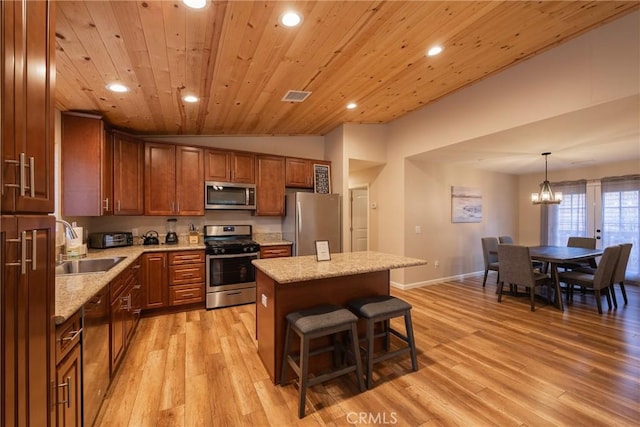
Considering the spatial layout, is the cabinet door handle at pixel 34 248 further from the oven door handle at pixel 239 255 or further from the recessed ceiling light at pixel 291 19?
the oven door handle at pixel 239 255

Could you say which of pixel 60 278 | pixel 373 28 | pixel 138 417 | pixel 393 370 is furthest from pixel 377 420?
pixel 373 28

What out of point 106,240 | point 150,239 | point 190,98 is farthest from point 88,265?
point 190,98

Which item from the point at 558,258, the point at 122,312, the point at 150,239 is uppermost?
the point at 150,239

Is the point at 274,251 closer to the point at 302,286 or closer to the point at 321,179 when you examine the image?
the point at 321,179

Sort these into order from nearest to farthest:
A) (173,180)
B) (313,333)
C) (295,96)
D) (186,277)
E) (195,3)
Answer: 1. (195,3)
2. (313,333)
3. (295,96)
4. (186,277)
5. (173,180)

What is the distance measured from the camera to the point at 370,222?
5.65 metres

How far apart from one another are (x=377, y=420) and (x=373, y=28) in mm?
2774

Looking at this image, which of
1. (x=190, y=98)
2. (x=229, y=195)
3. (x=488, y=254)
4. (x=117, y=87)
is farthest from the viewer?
(x=488, y=254)

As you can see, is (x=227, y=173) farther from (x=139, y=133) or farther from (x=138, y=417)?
(x=138, y=417)

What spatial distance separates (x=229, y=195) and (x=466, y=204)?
15.1 feet

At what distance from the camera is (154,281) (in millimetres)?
3510

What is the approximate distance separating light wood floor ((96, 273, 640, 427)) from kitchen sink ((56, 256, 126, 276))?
2.80 feet

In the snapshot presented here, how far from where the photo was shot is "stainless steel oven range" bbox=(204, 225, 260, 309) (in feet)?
12.5

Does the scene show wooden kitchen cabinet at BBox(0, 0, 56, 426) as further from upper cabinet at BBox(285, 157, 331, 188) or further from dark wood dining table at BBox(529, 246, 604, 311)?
dark wood dining table at BBox(529, 246, 604, 311)
